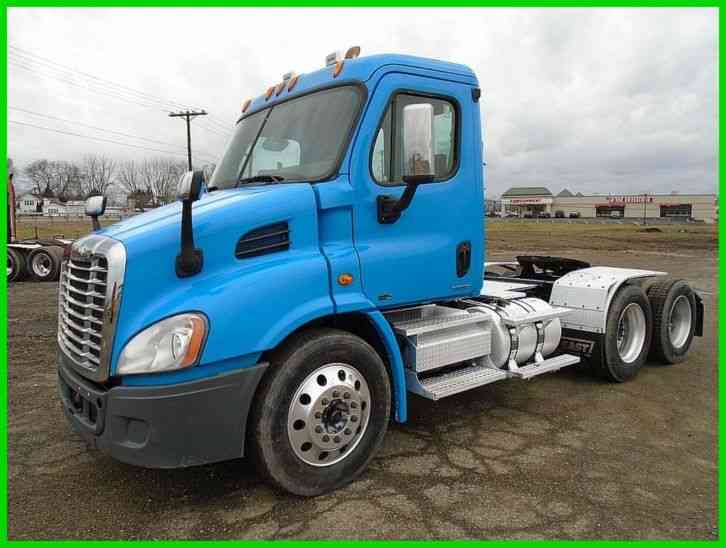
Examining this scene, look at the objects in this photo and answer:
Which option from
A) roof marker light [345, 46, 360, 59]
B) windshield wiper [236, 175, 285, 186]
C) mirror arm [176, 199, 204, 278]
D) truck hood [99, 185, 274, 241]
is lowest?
mirror arm [176, 199, 204, 278]

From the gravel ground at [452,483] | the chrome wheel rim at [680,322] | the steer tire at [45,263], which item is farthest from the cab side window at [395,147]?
the steer tire at [45,263]

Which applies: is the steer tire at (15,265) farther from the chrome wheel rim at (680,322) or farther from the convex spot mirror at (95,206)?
the chrome wheel rim at (680,322)

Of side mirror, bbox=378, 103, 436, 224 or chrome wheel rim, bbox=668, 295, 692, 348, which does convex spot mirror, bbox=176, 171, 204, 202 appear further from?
chrome wheel rim, bbox=668, 295, 692, 348

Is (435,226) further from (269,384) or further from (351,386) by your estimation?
(269,384)

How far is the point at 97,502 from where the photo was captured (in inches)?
135

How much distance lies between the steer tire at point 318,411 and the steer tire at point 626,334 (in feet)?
10.5

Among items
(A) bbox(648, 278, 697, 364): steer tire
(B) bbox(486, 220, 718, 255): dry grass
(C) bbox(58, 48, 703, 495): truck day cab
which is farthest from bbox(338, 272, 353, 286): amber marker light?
(B) bbox(486, 220, 718, 255): dry grass

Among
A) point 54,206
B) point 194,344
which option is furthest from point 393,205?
point 54,206

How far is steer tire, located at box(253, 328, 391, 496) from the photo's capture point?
3.28 meters

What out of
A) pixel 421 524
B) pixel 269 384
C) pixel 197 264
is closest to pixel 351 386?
pixel 269 384

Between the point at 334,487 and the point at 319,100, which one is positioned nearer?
the point at 334,487

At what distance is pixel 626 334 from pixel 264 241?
479 centimetres

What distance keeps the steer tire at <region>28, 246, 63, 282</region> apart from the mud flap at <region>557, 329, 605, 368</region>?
549 inches

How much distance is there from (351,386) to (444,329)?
1.18 m
